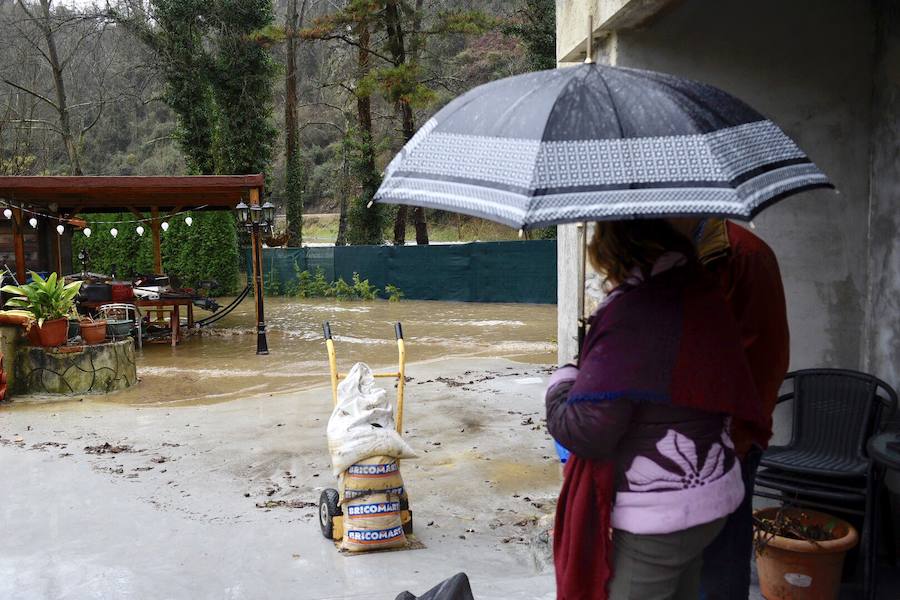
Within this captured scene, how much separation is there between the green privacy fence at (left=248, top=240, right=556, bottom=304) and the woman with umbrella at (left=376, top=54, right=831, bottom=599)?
58.7 feet

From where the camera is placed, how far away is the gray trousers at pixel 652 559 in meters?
1.86

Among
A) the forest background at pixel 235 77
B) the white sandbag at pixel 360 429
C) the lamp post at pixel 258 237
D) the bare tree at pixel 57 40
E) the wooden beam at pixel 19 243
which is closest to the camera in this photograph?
the white sandbag at pixel 360 429

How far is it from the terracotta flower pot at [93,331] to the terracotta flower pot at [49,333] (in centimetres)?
37

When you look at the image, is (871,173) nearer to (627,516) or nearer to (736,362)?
(736,362)

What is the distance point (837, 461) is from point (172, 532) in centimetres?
353

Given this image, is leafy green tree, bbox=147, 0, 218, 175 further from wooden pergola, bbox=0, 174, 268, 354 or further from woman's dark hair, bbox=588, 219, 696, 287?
woman's dark hair, bbox=588, 219, 696, 287

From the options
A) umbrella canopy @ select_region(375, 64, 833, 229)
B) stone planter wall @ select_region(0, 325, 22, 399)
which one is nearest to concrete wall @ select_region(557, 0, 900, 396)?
umbrella canopy @ select_region(375, 64, 833, 229)

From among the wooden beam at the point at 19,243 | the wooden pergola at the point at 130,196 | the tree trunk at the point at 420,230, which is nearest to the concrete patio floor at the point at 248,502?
the wooden pergola at the point at 130,196

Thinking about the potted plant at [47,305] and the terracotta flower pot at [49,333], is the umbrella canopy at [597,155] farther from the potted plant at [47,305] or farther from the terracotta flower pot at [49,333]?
the terracotta flower pot at [49,333]

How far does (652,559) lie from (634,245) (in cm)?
71

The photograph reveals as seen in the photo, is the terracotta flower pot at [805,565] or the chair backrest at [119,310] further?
the chair backrest at [119,310]

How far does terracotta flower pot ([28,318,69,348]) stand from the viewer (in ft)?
31.3

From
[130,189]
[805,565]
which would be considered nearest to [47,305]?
[130,189]

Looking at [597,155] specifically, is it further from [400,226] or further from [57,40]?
[57,40]
